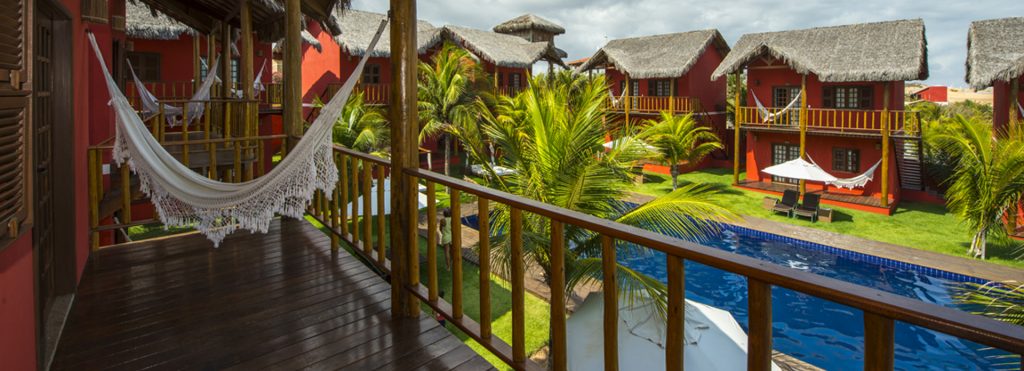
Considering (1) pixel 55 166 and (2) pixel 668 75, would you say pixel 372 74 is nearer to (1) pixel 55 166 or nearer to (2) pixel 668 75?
(2) pixel 668 75

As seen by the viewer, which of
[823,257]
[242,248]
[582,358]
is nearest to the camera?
[242,248]

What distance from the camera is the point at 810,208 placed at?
1107cm

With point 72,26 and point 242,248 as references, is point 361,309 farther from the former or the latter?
A: point 72,26

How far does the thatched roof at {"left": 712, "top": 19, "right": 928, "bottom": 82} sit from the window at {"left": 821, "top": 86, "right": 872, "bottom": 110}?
0.97 meters

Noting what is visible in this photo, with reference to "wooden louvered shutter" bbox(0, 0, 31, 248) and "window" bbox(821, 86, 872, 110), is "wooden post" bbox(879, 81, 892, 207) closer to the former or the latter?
"window" bbox(821, 86, 872, 110)

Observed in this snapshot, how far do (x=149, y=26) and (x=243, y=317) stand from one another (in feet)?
38.3

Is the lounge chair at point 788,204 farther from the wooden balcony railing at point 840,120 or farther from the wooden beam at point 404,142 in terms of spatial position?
the wooden beam at point 404,142

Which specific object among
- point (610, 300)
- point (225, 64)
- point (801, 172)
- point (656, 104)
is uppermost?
point (656, 104)

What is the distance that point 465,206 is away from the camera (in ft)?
40.8

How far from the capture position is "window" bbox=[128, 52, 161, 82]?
39.9ft

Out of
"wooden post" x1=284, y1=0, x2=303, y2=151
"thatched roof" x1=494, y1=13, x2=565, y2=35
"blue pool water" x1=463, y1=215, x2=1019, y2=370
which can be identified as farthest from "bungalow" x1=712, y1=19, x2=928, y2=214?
"thatched roof" x1=494, y1=13, x2=565, y2=35

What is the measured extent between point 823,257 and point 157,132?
933 cm

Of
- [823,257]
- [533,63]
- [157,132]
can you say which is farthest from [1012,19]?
[157,132]

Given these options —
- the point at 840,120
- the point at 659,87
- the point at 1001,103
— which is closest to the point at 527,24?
the point at 659,87
